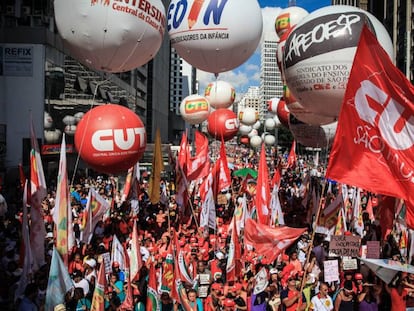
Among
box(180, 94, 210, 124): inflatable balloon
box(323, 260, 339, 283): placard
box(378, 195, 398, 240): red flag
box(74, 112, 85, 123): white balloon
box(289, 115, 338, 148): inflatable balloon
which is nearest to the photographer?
box(323, 260, 339, 283): placard

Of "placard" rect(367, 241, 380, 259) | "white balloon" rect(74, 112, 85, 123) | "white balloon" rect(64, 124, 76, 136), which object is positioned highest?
"white balloon" rect(74, 112, 85, 123)

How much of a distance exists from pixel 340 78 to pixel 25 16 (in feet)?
77.5

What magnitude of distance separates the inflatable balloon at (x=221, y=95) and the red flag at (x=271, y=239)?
11.3m

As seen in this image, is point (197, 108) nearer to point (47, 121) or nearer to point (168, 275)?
point (47, 121)

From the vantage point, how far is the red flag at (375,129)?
5043 millimetres

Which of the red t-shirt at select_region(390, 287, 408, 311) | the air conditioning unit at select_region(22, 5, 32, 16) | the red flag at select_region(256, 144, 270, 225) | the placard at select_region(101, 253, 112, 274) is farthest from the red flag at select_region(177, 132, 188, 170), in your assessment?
the air conditioning unit at select_region(22, 5, 32, 16)

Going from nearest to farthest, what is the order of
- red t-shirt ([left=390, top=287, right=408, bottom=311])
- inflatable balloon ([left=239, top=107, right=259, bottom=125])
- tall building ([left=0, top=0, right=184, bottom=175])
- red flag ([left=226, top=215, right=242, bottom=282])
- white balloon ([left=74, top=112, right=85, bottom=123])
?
red t-shirt ([left=390, top=287, right=408, bottom=311])
red flag ([left=226, top=215, right=242, bottom=282])
tall building ([left=0, top=0, right=184, bottom=175])
inflatable balloon ([left=239, top=107, right=259, bottom=125])
white balloon ([left=74, top=112, right=85, bottom=123])

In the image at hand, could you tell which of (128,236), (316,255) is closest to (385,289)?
(316,255)

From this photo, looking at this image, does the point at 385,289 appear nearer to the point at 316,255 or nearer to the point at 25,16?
the point at 316,255

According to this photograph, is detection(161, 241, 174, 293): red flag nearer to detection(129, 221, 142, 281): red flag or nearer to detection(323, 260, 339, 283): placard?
detection(129, 221, 142, 281): red flag

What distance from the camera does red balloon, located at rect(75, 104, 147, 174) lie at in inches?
332

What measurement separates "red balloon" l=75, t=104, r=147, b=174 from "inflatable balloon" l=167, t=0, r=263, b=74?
6.29ft

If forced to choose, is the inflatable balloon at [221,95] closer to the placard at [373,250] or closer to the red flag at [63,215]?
the red flag at [63,215]

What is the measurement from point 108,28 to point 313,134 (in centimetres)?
772
